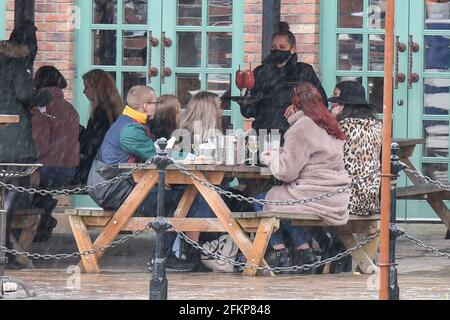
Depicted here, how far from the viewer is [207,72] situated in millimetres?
14656

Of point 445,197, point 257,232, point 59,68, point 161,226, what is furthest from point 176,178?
point 59,68

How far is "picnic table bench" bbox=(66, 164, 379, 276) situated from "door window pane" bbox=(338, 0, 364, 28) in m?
3.83

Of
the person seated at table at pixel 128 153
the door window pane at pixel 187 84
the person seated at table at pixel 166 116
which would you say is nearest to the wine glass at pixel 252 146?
the person seated at table at pixel 128 153

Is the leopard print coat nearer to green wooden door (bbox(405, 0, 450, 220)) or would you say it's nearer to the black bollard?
the black bollard

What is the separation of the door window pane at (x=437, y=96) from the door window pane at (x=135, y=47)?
2818 mm

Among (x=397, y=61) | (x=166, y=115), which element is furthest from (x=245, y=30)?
(x=166, y=115)

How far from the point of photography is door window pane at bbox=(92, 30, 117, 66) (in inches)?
580

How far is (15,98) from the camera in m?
11.5

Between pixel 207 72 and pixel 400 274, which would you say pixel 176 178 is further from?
pixel 207 72

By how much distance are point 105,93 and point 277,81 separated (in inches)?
59.4

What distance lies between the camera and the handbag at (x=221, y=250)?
439 inches

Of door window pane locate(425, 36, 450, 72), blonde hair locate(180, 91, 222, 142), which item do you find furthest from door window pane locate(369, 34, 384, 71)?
blonde hair locate(180, 91, 222, 142)

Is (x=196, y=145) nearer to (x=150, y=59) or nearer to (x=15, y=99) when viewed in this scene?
(x=15, y=99)

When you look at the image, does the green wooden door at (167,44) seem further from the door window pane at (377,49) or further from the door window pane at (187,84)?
the door window pane at (377,49)
